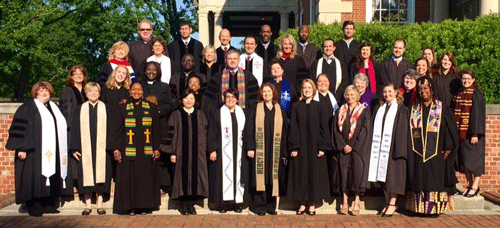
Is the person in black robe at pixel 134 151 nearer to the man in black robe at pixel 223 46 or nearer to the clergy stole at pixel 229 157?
the clergy stole at pixel 229 157

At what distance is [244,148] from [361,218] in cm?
191

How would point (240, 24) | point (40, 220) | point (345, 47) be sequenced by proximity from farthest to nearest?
point (240, 24) < point (345, 47) < point (40, 220)

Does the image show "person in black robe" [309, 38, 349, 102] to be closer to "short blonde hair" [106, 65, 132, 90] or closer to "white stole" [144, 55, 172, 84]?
"white stole" [144, 55, 172, 84]

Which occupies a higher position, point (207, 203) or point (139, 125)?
point (139, 125)

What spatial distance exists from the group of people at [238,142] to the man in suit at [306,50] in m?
1.51

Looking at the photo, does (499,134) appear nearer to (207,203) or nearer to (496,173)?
(496,173)

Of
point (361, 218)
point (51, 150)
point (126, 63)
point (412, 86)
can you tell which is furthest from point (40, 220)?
point (412, 86)

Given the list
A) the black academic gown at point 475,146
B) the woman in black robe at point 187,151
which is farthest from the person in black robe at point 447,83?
the woman in black robe at point 187,151

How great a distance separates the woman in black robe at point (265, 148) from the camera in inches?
458

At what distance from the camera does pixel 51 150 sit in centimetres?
1158

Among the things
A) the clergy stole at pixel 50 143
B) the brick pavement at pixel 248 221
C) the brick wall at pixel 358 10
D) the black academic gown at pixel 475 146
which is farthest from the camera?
the brick wall at pixel 358 10

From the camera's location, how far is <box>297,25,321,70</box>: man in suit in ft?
44.5

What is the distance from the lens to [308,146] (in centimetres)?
1162

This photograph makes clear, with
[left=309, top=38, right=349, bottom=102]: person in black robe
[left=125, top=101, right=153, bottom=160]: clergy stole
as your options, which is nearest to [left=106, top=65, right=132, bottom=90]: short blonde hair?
[left=125, top=101, right=153, bottom=160]: clergy stole
